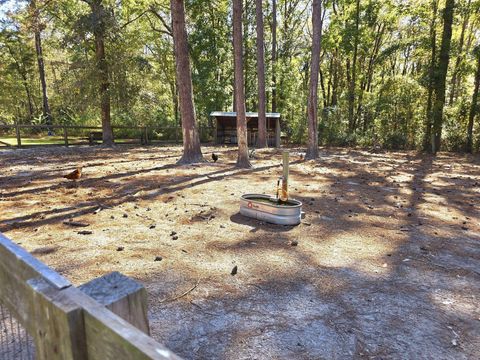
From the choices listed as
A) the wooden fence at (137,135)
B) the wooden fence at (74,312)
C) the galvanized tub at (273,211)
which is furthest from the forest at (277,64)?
the wooden fence at (74,312)

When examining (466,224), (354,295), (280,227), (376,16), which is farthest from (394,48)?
(354,295)

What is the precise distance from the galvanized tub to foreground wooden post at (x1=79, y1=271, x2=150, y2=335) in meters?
3.81

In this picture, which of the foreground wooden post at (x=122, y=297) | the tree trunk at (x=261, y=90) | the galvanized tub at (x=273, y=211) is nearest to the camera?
the foreground wooden post at (x=122, y=297)

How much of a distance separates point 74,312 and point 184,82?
9.94 m

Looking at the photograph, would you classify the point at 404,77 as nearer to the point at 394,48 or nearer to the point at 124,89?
the point at 394,48

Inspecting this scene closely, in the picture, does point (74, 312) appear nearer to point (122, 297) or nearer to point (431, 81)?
point (122, 297)

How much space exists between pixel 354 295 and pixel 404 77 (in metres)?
19.3

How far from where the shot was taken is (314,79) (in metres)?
11.9

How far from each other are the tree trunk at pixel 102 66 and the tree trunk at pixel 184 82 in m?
6.44

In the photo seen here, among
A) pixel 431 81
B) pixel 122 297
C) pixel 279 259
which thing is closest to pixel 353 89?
pixel 431 81

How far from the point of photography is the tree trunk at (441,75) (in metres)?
14.2

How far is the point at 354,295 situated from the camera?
116 inches

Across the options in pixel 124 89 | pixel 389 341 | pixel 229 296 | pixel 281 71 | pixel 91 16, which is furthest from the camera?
pixel 281 71

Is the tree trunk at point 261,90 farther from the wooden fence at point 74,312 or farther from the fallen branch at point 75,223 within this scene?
the wooden fence at point 74,312
